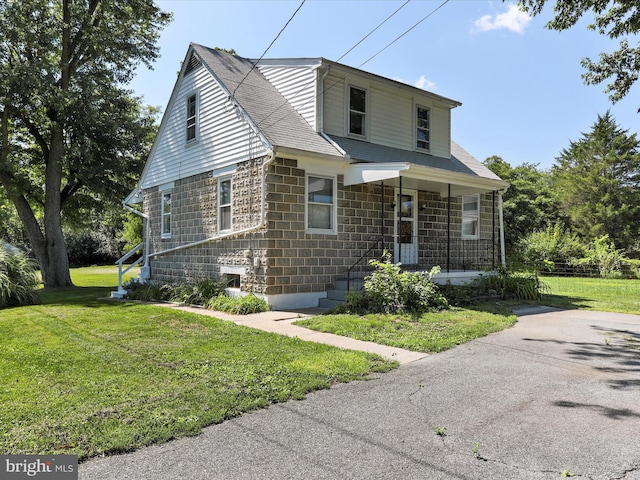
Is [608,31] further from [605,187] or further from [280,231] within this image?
[605,187]

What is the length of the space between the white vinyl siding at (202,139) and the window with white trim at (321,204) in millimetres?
1515

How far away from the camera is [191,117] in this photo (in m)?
13.6

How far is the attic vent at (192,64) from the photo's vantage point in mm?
13398

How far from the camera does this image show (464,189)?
13.2m

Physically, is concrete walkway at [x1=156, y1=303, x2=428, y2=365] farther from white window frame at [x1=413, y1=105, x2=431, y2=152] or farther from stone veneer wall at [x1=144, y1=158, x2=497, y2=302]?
white window frame at [x1=413, y1=105, x2=431, y2=152]

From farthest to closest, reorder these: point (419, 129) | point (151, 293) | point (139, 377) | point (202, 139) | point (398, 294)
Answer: point (419, 129) → point (202, 139) → point (151, 293) → point (398, 294) → point (139, 377)

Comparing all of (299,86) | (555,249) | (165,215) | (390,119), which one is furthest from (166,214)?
(555,249)

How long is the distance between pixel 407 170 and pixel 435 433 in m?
7.25

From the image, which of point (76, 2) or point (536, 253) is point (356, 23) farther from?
point (536, 253)

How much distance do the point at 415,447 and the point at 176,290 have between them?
1019 cm

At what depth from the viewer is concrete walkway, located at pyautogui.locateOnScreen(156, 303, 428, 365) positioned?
6008 mm

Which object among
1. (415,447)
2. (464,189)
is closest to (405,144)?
(464,189)

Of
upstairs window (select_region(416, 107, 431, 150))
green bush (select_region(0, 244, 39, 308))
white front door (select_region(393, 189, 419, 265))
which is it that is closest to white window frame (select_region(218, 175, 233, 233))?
white front door (select_region(393, 189, 419, 265))

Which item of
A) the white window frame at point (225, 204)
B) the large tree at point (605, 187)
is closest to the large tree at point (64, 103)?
the white window frame at point (225, 204)
